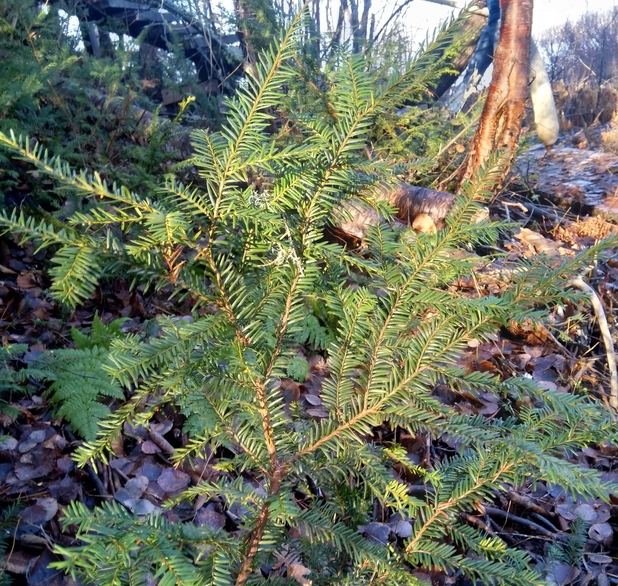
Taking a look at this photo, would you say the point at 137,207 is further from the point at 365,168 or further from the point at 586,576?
the point at 586,576

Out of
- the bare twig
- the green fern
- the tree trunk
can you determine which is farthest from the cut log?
the green fern

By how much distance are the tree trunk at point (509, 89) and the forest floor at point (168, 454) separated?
38.1 inches

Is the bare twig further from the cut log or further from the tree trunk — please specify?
the tree trunk

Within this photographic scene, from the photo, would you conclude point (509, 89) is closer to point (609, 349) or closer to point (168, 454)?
point (609, 349)

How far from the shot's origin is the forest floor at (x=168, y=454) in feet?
5.90

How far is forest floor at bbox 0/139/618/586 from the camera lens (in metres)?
1.80

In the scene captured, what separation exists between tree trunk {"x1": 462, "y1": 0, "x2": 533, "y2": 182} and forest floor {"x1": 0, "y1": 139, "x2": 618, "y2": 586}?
3.17 ft

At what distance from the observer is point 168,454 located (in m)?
2.17

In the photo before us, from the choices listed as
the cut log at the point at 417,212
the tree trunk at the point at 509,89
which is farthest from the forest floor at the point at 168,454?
the tree trunk at the point at 509,89

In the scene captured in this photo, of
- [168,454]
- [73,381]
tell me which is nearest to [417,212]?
[168,454]

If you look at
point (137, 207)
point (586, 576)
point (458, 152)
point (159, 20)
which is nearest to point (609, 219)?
point (458, 152)

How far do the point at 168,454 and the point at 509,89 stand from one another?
3.58m

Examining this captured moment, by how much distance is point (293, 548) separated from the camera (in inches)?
41.9

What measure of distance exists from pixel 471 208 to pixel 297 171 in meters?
0.33
